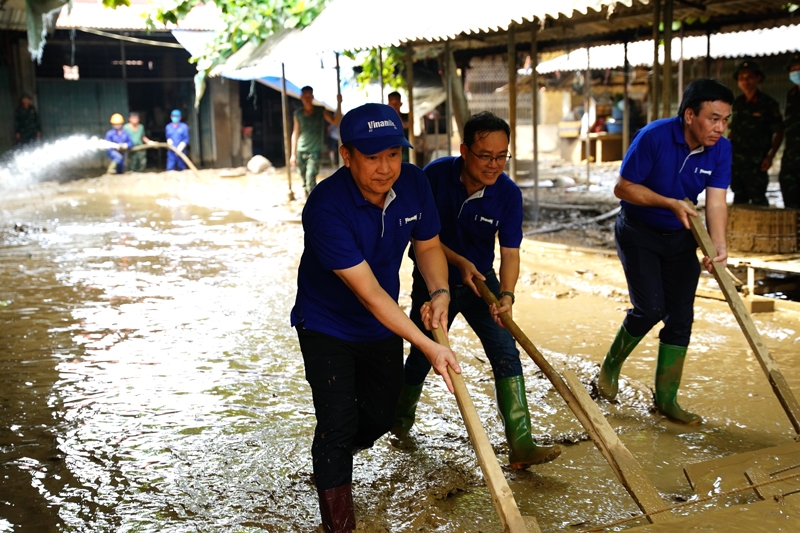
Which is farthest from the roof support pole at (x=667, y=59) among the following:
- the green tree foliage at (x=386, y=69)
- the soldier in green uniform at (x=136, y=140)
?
the soldier in green uniform at (x=136, y=140)

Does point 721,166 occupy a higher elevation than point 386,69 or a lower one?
lower

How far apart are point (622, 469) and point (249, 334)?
412cm

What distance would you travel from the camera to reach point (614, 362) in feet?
15.4

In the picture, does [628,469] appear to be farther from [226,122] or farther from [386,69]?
[226,122]

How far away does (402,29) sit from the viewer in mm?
10359

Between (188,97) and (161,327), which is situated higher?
(188,97)

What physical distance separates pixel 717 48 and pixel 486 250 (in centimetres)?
1394

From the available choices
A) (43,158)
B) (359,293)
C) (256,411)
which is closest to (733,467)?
(359,293)

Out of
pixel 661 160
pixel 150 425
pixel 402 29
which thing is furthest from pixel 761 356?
pixel 402 29

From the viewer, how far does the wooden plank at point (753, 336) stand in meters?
3.68

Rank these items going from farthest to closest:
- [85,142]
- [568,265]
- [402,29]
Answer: [85,142]
[402,29]
[568,265]

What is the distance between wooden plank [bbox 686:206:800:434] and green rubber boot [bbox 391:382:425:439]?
165 cm

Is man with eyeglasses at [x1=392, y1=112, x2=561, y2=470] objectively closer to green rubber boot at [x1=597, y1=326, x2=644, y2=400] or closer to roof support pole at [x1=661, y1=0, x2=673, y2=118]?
green rubber boot at [x1=597, y1=326, x2=644, y2=400]

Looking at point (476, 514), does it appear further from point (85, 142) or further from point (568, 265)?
point (85, 142)
